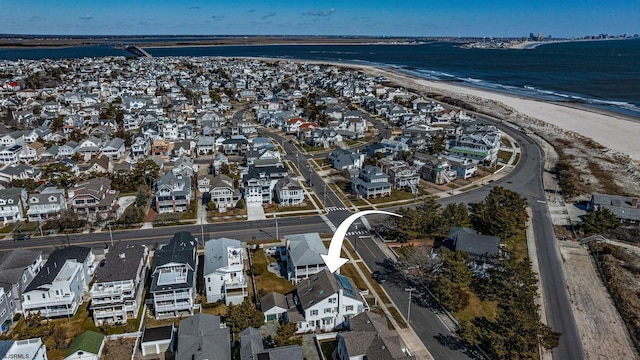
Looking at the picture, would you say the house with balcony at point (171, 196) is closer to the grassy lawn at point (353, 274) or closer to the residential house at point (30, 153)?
the grassy lawn at point (353, 274)

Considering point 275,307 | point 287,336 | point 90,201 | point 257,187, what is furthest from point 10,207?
point 287,336

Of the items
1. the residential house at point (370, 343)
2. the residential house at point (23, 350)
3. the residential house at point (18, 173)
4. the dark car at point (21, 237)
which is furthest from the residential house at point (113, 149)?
the residential house at point (370, 343)

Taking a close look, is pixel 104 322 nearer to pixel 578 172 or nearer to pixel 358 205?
pixel 358 205

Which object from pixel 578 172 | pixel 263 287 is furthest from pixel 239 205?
pixel 578 172

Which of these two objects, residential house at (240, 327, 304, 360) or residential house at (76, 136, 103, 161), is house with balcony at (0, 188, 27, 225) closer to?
residential house at (76, 136, 103, 161)

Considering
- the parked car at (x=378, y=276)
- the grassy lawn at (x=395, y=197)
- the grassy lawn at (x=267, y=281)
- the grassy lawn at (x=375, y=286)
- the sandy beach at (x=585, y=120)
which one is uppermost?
the sandy beach at (x=585, y=120)

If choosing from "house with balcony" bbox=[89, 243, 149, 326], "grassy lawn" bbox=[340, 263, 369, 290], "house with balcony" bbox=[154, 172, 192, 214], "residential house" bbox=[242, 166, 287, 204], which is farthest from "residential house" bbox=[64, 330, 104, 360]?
"residential house" bbox=[242, 166, 287, 204]
